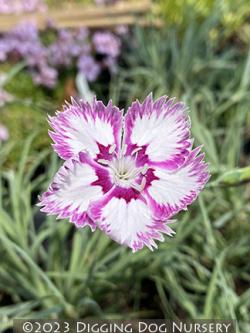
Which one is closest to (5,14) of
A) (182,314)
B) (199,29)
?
(199,29)

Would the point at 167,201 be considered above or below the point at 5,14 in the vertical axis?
below

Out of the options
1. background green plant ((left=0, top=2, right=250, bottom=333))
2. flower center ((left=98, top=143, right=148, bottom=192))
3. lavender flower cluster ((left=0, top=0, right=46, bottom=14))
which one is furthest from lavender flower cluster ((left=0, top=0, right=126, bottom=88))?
flower center ((left=98, top=143, right=148, bottom=192))

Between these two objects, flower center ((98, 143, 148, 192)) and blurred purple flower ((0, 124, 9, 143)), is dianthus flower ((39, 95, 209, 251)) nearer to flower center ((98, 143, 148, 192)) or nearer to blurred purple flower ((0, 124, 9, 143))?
flower center ((98, 143, 148, 192))

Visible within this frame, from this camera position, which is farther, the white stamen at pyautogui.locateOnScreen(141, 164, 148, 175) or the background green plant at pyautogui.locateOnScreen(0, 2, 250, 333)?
the background green plant at pyautogui.locateOnScreen(0, 2, 250, 333)

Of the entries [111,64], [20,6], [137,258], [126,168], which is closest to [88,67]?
[111,64]

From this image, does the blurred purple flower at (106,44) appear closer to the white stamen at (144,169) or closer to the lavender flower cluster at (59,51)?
the lavender flower cluster at (59,51)

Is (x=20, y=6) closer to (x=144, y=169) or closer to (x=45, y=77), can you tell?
(x=45, y=77)

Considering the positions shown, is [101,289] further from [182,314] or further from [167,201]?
[167,201]
